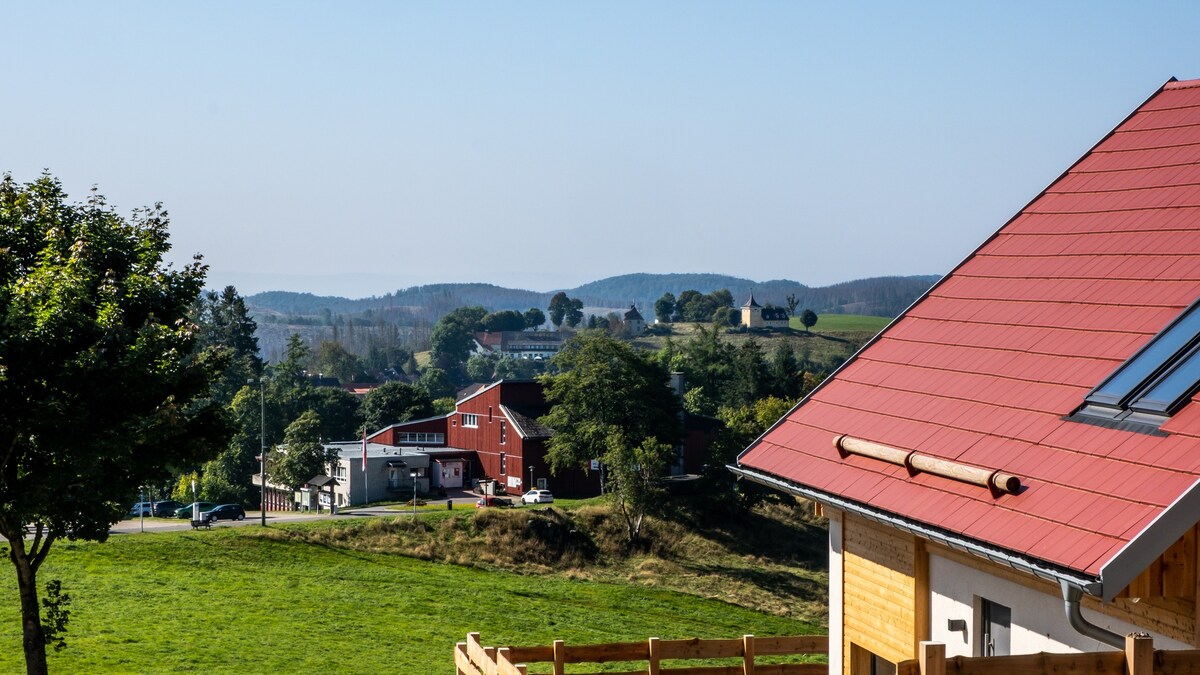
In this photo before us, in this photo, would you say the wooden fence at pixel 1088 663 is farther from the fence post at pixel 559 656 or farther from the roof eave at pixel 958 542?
the fence post at pixel 559 656

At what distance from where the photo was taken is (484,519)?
200ft

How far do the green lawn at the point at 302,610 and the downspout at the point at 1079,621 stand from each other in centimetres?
2270

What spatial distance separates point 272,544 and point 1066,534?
154ft

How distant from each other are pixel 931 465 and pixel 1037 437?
92cm

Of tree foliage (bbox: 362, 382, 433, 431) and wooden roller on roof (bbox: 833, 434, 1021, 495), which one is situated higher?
wooden roller on roof (bbox: 833, 434, 1021, 495)

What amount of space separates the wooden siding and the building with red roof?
1.0 inches

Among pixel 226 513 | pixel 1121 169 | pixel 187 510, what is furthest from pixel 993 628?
pixel 187 510

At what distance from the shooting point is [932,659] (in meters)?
7.20

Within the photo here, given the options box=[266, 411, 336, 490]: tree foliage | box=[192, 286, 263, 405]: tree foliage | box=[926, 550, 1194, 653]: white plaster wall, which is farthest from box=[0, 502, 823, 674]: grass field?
box=[192, 286, 263, 405]: tree foliage

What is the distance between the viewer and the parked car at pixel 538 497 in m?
77.4

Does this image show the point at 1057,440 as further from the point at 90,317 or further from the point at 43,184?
the point at 43,184

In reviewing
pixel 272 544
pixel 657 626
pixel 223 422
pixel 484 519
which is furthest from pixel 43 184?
pixel 484 519

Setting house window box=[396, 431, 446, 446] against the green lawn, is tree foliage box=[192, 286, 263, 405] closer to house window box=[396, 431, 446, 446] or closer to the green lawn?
house window box=[396, 431, 446, 446]

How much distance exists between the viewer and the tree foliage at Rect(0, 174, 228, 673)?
18000 mm
